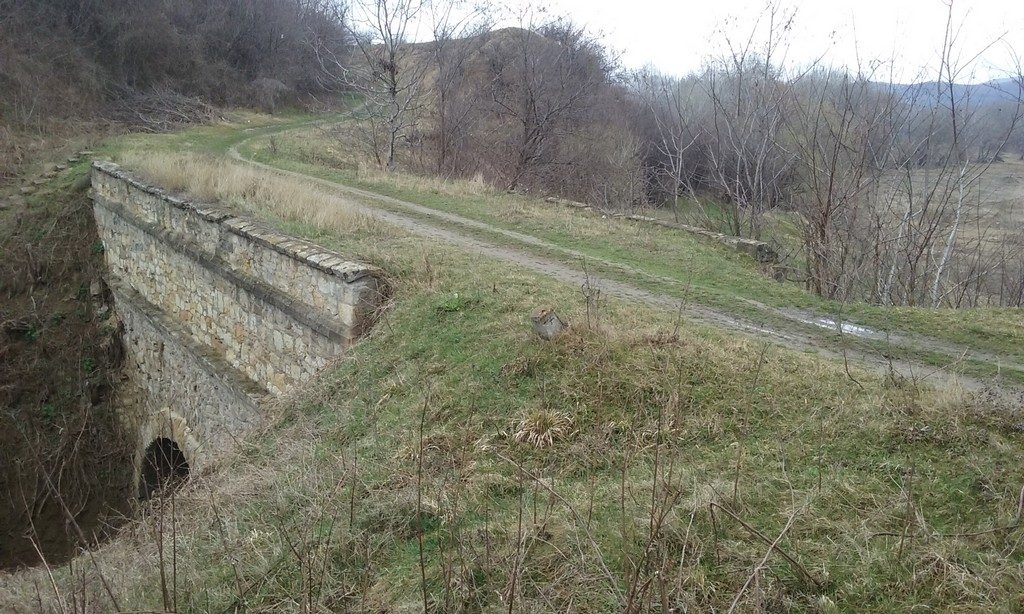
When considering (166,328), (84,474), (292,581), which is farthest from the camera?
(84,474)

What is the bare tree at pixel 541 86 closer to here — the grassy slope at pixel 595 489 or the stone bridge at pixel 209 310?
the stone bridge at pixel 209 310

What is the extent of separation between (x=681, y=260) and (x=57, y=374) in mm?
11378

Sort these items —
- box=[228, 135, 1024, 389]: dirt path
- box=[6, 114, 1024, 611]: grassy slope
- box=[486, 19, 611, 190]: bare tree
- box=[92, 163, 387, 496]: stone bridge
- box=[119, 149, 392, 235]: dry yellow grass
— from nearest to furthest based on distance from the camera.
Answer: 1. box=[6, 114, 1024, 611]: grassy slope
2. box=[228, 135, 1024, 389]: dirt path
3. box=[92, 163, 387, 496]: stone bridge
4. box=[119, 149, 392, 235]: dry yellow grass
5. box=[486, 19, 611, 190]: bare tree

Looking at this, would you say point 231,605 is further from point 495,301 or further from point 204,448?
point 204,448

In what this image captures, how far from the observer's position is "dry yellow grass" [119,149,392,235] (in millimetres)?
8953

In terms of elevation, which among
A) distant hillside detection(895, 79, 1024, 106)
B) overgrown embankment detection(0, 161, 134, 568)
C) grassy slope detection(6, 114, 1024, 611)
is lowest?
overgrown embankment detection(0, 161, 134, 568)

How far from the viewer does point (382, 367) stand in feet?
20.2

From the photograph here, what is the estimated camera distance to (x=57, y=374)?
39.7 feet

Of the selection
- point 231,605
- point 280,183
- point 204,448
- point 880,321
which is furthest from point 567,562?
point 280,183

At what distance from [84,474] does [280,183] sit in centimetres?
607

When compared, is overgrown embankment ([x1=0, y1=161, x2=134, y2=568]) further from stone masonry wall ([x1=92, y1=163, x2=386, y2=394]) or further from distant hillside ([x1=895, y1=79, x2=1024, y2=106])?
distant hillside ([x1=895, y1=79, x2=1024, y2=106])

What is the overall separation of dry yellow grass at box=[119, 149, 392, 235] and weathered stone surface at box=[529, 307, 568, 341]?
4047mm

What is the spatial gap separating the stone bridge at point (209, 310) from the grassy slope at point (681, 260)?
3.64 metres

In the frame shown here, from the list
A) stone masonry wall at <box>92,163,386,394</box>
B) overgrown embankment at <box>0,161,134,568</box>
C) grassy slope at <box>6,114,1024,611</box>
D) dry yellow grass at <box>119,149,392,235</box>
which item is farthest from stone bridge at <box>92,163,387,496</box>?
grassy slope at <box>6,114,1024,611</box>
